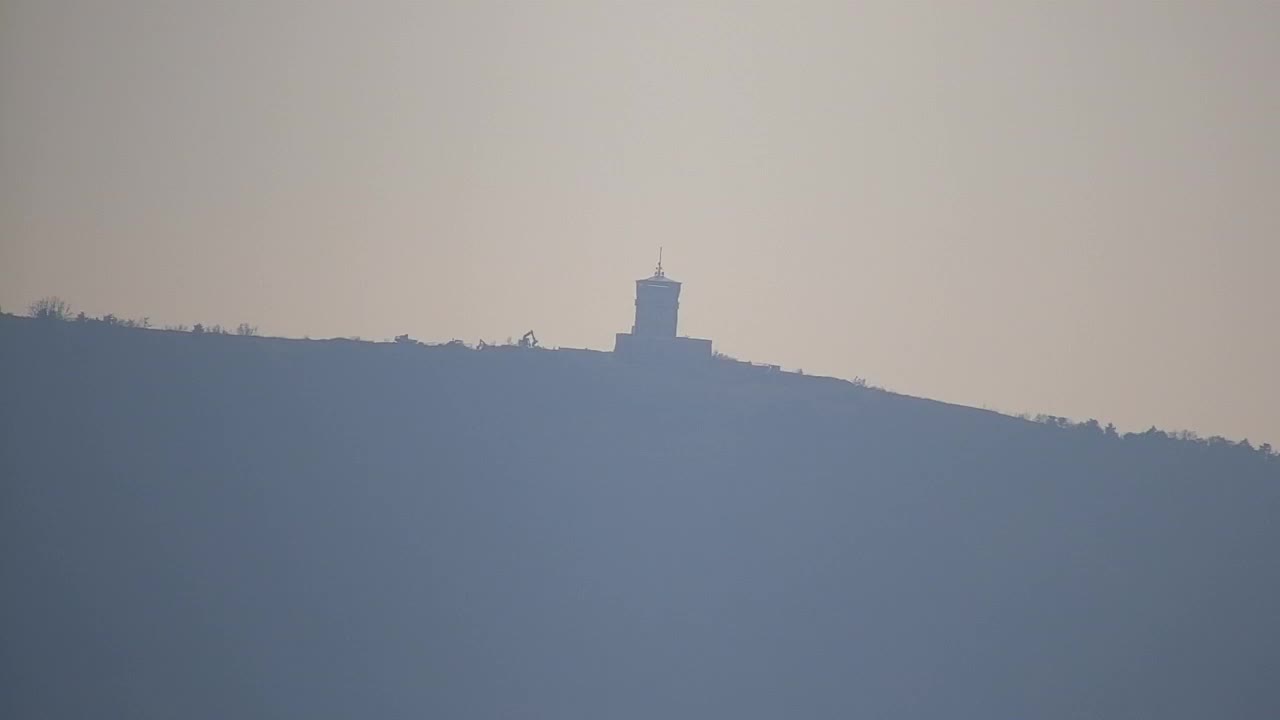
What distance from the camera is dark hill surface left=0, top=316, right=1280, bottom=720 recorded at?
3467 inches

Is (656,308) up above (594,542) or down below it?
above

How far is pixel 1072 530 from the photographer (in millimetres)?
97688

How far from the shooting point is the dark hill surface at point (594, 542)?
88062mm

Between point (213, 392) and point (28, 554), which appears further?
point (213, 392)

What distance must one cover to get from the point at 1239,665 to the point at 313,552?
27.0 meters

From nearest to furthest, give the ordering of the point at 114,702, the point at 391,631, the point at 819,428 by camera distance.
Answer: the point at 114,702 < the point at 391,631 < the point at 819,428

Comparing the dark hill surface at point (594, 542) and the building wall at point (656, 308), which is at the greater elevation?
the building wall at point (656, 308)

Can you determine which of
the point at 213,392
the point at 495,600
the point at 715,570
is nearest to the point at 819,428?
the point at 715,570

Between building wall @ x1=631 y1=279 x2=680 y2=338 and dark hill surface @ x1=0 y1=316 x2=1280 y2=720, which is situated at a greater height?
building wall @ x1=631 y1=279 x2=680 y2=338

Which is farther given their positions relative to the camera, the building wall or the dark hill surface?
the building wall

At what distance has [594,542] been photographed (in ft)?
314

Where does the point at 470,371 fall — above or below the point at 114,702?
above

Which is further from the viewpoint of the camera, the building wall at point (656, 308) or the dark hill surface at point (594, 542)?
the building wall at point (656, 308)

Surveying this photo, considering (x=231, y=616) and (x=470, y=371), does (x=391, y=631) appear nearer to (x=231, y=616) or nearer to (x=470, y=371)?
(x=231, y=616)
